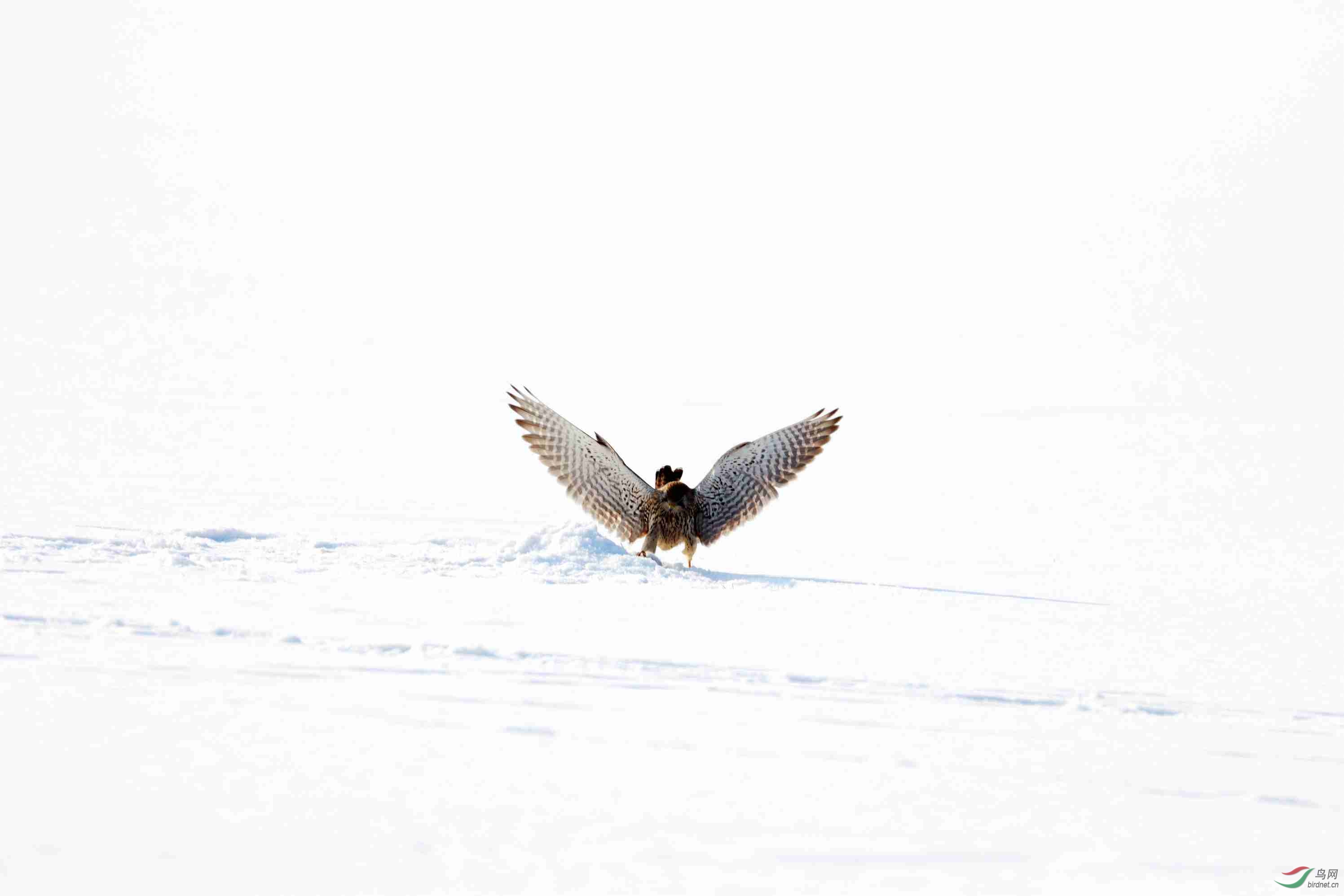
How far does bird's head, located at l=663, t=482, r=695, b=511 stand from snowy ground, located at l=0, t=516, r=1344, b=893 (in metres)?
1.56

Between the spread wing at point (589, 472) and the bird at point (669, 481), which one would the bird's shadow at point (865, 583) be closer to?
the bird at point (669, 481)

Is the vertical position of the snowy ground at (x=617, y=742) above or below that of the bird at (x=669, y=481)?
below

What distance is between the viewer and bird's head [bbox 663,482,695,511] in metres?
9.18

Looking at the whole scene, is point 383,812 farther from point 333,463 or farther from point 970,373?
point 970,373

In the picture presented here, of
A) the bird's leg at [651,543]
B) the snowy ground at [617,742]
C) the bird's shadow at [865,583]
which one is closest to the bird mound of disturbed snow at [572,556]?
the bird's leg at [651,543]

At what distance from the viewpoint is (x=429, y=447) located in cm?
1645

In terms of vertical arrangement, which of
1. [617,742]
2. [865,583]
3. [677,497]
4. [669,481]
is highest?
[669,481]

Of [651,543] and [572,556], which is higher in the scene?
[651,543]

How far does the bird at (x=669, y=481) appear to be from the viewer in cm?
928

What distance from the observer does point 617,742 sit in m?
4.82

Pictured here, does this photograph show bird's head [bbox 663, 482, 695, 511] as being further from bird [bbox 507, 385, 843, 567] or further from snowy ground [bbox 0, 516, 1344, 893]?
snowy ground [bbox 0, 516, 1344, 893]

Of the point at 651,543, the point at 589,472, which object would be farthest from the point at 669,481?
the point at 589,472

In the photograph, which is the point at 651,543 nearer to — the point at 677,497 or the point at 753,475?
the point at 677,497

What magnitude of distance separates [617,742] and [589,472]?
4.88 meters
